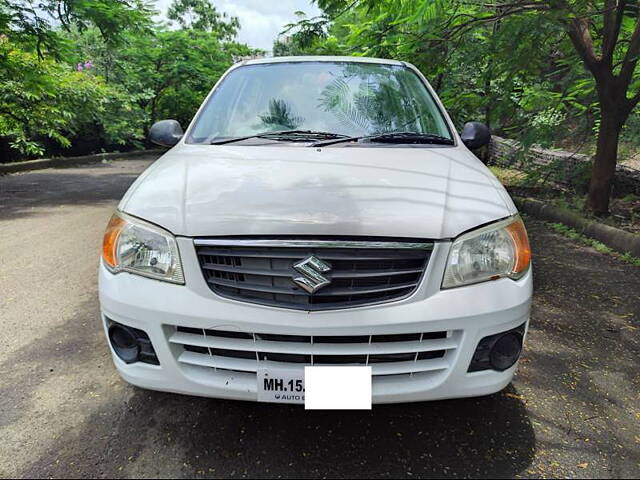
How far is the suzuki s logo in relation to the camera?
64.9 inches

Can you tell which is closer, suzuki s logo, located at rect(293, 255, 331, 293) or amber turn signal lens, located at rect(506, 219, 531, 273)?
suzuki s logo, located at rect(293, 255, 331, 293)

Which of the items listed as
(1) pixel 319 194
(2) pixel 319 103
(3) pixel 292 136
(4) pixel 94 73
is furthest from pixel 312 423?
(4) pixel 94 73

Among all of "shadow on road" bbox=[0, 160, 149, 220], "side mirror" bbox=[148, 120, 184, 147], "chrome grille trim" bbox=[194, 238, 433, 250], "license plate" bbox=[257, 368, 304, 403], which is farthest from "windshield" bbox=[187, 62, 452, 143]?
"shadow on road" bbox=[0, 160, 149, 220]

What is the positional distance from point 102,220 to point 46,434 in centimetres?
445

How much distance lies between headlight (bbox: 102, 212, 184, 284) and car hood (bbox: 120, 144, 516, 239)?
5 cm

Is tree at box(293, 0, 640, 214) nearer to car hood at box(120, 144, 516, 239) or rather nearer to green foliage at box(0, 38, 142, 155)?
car hood at box(120, 144, 516, 239)

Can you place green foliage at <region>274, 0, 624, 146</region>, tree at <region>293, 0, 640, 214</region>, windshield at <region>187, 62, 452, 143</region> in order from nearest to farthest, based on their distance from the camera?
windshield at <region>187, 62, 452, 143</region>
tree at <region>293, 0, 640, 214</region>
green foliage at <region>274, 0, 624, 146</region>

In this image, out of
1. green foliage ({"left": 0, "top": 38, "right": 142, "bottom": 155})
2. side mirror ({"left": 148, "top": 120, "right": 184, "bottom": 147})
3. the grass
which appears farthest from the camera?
green foliage ({"left": 0, "top": 38, "right": 142, "bottom": 155})

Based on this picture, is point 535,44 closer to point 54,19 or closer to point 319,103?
point 319,103

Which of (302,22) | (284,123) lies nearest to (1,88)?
(302,22)

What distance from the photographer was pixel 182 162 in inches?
90.6

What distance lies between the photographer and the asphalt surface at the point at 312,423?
1813 millimetres

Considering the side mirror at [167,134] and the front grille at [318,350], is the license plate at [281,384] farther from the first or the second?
the side mirror at [167,134]

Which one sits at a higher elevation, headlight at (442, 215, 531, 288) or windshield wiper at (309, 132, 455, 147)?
windshield wiper at (309, 132, 455, 147)
